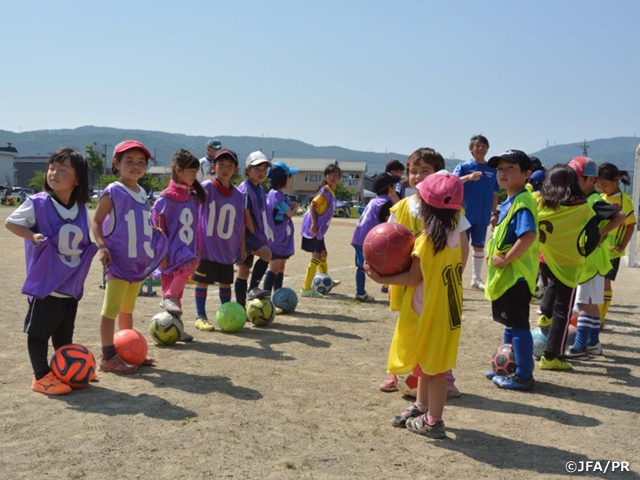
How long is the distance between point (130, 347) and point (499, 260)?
11.4ft

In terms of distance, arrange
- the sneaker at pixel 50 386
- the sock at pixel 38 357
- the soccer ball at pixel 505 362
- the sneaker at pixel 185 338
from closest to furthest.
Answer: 1. the sneaker at pixel 50 386
2. the sock at pixel 38 357
3. the soccer ball at pixel 505 362
4. the sneaker at pixel 185 338

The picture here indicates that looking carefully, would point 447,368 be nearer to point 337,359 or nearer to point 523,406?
point 523,406

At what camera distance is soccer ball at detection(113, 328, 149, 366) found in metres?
6.32

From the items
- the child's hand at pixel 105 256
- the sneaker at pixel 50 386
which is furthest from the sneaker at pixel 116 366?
the child's hand at pixel 105 256

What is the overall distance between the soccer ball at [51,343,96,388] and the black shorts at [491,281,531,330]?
346 cm

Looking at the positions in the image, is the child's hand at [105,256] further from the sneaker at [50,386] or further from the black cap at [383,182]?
the black cap at [383,182]

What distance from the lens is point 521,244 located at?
555cm

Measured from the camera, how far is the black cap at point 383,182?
9.80 metres

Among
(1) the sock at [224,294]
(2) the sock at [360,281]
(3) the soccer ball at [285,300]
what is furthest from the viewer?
(2) the sock at [360,281]

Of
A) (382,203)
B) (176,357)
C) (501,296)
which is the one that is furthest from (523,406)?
(382,203)

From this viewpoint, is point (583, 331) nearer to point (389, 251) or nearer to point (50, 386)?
point (389, 251)

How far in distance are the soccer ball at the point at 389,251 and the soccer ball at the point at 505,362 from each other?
212cm

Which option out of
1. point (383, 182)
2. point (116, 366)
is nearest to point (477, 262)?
point (383, 182)

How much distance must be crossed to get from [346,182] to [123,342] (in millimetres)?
125450
